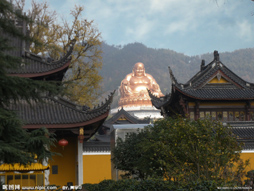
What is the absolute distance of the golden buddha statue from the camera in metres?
70.7

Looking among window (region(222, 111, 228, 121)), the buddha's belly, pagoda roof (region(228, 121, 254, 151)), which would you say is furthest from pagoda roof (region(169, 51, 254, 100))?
the buddha's belly

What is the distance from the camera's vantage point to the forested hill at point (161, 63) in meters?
135

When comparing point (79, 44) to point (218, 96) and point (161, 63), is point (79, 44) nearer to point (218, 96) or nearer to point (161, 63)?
point (218, 96)

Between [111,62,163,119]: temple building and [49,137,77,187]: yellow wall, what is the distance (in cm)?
4754

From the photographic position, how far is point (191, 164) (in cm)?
1224

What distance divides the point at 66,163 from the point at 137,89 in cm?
5206

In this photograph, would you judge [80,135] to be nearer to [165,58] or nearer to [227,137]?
[227,137]

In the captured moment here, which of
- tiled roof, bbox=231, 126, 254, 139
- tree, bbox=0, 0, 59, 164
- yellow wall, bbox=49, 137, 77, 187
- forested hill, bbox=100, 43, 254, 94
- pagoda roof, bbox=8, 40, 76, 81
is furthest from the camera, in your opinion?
forested hill, bbox=100, 43, 254, 94

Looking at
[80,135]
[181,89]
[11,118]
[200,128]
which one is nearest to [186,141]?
[200,128]

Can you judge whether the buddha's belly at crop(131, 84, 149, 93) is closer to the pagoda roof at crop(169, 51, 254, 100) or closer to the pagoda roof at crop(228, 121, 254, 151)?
the pagoda roof at crop(169, 51, 254, 100)

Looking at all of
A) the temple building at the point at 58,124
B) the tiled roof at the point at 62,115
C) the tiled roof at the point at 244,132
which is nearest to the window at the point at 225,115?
the tiled roof at the point at 244,132

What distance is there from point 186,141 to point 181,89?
504 inches

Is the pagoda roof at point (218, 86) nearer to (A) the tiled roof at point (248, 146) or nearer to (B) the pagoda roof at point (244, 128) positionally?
(B) the pagoda roof at point (244, 128)

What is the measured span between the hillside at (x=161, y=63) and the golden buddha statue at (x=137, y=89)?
5415 cm
